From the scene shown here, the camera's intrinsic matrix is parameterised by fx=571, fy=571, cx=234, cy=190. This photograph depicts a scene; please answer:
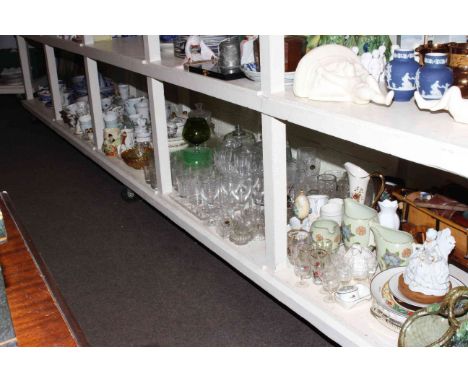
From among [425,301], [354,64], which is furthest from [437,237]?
[354,64]

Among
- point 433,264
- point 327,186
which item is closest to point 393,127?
point 433,264

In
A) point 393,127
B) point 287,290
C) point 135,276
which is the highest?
point 393,127

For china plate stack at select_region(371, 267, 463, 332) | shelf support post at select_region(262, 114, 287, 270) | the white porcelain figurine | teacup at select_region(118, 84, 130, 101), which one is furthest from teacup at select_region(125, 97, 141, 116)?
the white porcelain figurine

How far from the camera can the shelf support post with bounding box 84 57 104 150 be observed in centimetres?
261

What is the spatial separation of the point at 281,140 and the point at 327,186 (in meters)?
0.47

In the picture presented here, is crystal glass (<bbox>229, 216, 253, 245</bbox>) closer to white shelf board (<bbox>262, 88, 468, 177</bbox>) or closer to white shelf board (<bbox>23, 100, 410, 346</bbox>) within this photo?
white shelf board (<bbox>23, 100, 410, 346</bbox>)

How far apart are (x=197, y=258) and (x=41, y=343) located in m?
1.23

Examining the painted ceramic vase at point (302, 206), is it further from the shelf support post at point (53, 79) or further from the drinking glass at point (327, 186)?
the shelf support post at point (53, 79)

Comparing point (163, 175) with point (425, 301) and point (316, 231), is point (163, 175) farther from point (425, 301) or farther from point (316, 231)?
point (425, 301)

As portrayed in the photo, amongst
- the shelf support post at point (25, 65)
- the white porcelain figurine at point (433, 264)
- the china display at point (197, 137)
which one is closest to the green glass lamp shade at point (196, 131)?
the china display at point (197, 137)

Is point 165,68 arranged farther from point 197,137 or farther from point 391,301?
point 391,301

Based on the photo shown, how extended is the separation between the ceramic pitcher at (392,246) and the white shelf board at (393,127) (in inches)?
15.1

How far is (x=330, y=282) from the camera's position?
4.74 ft
